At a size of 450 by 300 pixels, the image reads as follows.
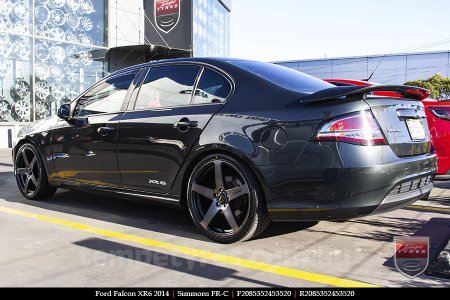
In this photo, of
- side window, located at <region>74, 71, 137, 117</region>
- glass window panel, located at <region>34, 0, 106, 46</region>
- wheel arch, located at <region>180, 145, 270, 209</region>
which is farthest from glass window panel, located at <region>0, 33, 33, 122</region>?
wheel arch, located at <region>180, 145, 270, 209</region>

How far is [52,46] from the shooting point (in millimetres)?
15680

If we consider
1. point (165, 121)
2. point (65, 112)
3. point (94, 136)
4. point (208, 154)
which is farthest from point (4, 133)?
point (208, 154)

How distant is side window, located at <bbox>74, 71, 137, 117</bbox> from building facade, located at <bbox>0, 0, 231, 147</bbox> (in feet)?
35.0

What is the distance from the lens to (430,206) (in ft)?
17.5

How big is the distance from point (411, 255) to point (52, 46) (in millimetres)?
15044

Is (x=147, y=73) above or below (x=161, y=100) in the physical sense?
above

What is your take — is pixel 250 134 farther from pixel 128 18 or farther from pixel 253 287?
pixel 128 18

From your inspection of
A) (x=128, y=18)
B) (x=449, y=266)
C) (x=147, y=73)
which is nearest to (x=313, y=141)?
(x=449, y=266)

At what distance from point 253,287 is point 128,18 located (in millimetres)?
17073

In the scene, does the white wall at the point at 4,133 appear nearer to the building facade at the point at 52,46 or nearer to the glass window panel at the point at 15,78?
the building facade at the point at 52,46

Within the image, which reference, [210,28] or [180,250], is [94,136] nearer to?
[180,250]

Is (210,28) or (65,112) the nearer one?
(65,112)

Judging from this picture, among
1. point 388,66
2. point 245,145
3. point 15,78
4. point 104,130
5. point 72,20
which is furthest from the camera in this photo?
point 388,66

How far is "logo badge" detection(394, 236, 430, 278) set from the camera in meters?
3.12
